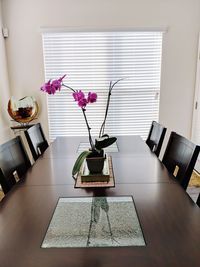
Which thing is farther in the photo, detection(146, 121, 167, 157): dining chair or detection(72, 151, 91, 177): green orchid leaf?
detection(146, 121, 167, 157): dining chair

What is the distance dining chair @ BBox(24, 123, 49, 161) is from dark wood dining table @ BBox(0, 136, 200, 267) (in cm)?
37

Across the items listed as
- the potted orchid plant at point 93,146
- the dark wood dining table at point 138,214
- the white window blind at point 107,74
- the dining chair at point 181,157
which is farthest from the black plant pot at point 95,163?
the white window blind at point 107,74

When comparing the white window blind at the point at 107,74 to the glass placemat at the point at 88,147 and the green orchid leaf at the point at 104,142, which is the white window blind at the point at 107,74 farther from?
the green orchid leaf at the point at 104,142

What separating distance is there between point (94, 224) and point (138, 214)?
0.21 meters

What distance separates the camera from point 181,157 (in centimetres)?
158

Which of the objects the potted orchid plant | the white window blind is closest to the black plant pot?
the potted orchid plant

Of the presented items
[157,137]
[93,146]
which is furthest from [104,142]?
[157,137]

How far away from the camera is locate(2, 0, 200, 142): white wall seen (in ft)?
9.89

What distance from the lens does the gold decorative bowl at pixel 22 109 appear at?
9.94 ft

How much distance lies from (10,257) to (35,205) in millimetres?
352

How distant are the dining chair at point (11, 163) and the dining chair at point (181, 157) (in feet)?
3.65

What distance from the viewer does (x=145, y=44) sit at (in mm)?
3164

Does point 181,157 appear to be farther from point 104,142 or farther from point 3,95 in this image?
point 3,95

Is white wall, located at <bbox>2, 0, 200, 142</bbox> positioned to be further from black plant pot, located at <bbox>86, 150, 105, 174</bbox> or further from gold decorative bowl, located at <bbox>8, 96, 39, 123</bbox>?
black plant pot, located at <bbox>86, 150, 105, 174</bbox>
